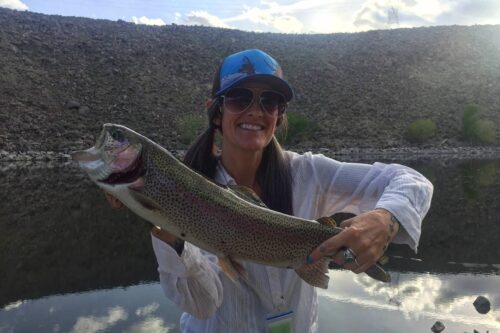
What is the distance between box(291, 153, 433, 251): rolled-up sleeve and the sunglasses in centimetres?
51

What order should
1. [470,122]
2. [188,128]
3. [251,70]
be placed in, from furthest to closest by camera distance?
[470,122] < [188,128] < [251,70]

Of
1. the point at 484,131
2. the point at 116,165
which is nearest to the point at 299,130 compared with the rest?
the point at 484,131

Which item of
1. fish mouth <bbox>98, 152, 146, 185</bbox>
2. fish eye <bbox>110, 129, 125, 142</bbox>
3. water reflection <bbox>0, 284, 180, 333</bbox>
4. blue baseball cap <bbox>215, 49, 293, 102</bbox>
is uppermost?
blue baseball cap <bbox>215, 49, 293, 102</bbox>

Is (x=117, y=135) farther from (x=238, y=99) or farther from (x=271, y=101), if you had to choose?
(x=271, y=101)

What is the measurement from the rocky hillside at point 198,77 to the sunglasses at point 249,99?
2503 inches

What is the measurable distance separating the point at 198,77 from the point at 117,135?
9678 centimetres

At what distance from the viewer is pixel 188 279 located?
3.99m

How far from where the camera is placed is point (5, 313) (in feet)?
47.4

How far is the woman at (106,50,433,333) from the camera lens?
3.99 metres

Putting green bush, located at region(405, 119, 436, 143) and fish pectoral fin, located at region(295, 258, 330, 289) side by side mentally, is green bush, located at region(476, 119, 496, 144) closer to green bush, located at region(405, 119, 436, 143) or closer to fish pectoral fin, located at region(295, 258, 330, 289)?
green bush, located at region(405, 119, 436, 143)

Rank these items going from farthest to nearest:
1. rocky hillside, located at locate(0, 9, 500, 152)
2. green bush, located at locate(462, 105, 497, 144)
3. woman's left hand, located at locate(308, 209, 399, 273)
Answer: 1. green bush, located at locate(462, 105, 497, 144)
2. rocky hillside, located at locate(0, 9, 500, 152)
3. woman's left hand, located at locate(308, 209, 399, 273)

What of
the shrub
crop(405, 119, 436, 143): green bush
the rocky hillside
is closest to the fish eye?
the rocky hillside

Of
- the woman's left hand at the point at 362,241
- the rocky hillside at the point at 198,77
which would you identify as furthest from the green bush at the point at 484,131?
the woman's left hand at the point at 362,241

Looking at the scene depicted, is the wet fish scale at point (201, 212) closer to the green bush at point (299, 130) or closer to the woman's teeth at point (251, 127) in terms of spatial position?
the woman's teeth at point (251, 127)
